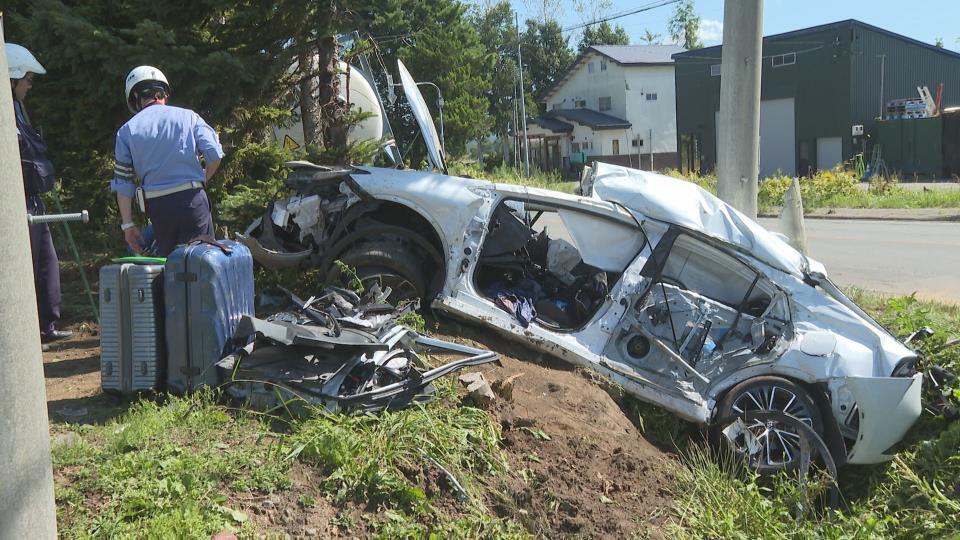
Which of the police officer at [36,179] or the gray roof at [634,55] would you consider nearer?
the police officer at [36,179]

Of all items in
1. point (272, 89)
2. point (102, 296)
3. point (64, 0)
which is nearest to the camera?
point (102, 296)

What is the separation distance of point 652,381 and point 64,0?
6.20 meters

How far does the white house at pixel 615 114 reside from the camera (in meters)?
49.8

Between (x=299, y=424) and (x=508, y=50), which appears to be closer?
(x=299, y=424)

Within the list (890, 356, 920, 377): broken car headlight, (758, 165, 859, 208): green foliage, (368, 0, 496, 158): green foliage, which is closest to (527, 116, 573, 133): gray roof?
(368, 0, 496, 158): green foliage

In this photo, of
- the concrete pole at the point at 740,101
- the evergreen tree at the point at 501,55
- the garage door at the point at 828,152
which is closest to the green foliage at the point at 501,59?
the evergreen tree at the point at 501,55

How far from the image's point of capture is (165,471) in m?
3.48

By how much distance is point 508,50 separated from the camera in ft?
199

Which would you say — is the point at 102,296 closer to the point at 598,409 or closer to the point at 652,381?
the point at 598,409

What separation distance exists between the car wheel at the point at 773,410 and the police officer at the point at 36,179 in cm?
480

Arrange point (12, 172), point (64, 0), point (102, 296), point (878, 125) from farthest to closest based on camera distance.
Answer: point (878, 125)
point (64, 0)
point (102, 296)
point (12, 172)

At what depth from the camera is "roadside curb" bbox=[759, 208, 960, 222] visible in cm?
1752

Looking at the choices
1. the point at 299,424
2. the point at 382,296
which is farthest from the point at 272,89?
the point at 299,424

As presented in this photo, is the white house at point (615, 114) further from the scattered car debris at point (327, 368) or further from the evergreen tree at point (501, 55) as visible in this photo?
the scattered car debris at point (327, 368)
